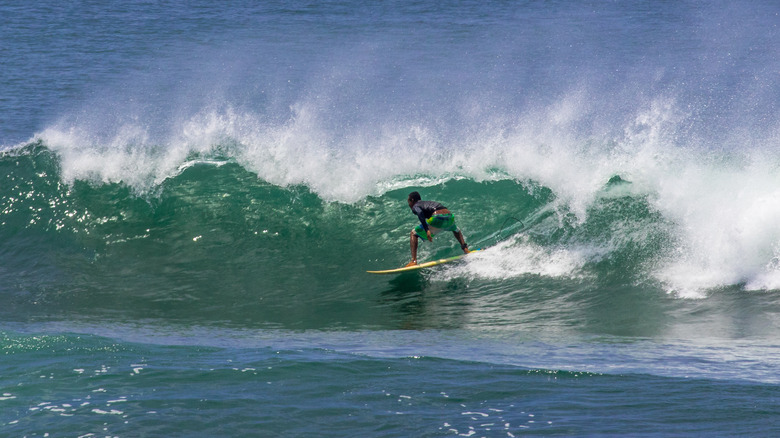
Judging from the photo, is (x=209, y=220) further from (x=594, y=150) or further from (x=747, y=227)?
(x=747, y=227)

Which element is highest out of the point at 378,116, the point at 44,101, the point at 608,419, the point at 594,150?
the point at 44,101

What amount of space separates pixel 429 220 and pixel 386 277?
100 centimetres

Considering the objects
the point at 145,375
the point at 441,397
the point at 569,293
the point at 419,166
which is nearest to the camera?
the point at 441,397

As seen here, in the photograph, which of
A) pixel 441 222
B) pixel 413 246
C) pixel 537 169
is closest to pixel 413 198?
pixel 441 222

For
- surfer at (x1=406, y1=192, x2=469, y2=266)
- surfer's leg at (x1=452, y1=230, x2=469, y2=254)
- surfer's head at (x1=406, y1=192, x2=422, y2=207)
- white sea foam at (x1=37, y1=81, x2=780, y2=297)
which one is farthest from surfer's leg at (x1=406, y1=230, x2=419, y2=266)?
white sea foam at (x1=37, y1=81, x2=780, y2=297)

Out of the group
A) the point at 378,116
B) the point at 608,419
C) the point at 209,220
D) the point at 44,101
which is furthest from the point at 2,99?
the point at 608,419

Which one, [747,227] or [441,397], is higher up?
[747,227]

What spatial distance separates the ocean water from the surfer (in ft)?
1.47

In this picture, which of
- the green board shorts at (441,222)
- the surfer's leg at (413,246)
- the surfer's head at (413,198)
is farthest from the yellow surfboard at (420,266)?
the surfer's head at (413,198)

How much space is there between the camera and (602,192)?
1230 cm

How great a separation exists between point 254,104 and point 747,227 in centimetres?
1687

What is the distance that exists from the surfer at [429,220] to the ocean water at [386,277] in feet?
1.47

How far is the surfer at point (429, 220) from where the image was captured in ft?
36.7

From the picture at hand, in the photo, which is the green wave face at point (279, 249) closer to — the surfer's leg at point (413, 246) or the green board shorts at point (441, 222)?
the surfer's leg at point (413, 246)
